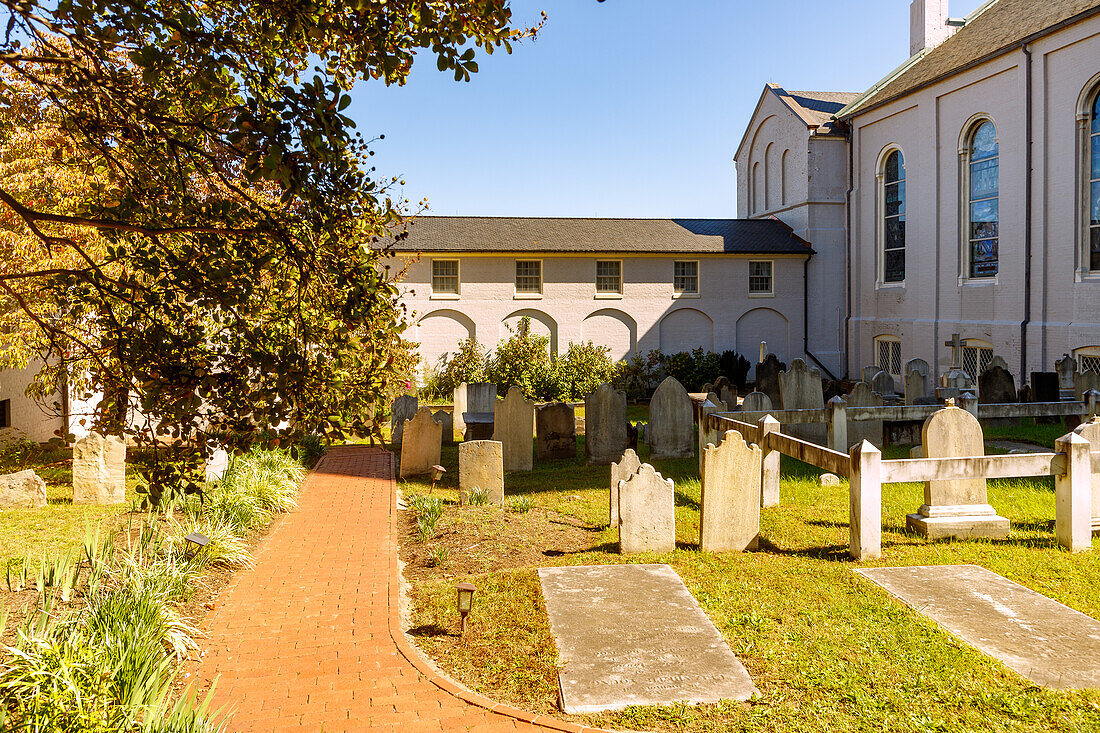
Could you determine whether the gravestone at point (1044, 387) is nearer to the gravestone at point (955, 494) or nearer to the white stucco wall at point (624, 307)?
the gravestone at point (955, 494)

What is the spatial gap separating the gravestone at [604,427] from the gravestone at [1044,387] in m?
9.03

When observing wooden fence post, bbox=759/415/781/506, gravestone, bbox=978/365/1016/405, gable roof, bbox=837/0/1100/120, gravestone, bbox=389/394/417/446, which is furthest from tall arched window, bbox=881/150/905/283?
wooden fence post, bbox=759/415/781/506

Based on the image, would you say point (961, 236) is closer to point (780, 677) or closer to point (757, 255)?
point (757, 255)

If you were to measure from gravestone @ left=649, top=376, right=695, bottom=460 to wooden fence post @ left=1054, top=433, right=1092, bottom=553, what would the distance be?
6.66m

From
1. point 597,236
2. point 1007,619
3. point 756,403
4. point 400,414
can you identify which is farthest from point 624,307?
point 1007,619

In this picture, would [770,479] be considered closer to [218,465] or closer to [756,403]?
[756,403]

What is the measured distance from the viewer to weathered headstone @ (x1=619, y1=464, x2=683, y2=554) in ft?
26.3

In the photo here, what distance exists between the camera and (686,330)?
94.1ft

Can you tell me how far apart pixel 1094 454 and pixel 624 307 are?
67.5ft

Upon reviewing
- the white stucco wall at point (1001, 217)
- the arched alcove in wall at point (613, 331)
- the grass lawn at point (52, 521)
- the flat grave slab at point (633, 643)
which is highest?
the white stucco wall at point (1001, 217)

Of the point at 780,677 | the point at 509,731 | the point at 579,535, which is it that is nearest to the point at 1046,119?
the point at 579,535

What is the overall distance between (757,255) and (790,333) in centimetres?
305

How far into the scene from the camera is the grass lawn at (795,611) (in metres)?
4.80

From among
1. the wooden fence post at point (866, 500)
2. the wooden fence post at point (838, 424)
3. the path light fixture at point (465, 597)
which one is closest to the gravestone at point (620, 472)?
the wooden fence post at point (866, 500)
